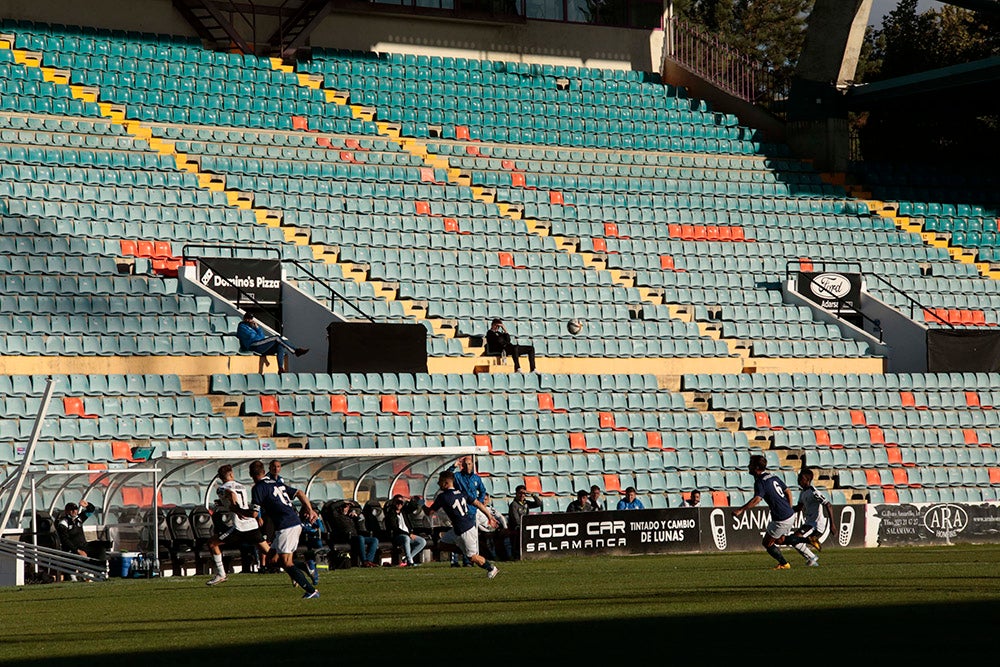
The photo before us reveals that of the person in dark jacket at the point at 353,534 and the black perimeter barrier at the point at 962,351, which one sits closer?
the person in dark jacket at the point at 353,534

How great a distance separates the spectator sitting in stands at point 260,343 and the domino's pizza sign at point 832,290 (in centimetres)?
1217

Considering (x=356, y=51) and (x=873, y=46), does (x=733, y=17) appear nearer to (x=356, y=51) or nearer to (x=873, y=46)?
(x=873, y=46)

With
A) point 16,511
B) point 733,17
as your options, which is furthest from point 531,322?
point 733,17

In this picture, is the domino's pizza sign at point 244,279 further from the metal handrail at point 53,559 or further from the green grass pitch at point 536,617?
the green grass pitch at point 536,617

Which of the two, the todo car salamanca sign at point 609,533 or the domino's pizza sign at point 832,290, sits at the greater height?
the domino's pizza sign at point 832,290

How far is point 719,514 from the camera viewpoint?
25.7 meters

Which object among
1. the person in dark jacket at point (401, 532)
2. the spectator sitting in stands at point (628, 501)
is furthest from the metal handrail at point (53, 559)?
the spectator sitting in stands at point (628, 501)

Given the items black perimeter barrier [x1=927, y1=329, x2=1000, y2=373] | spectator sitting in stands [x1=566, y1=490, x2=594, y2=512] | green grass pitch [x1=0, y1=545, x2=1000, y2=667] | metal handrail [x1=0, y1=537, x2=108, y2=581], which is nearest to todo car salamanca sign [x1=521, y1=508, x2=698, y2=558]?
spectator sitting in stands [x1=566, y1=490, x2=594, y2=512]

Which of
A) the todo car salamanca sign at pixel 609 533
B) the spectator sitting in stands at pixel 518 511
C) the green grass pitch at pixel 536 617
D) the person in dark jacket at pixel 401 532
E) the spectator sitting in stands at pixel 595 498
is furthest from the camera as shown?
the spectator sitting in stands at pixel 595 498

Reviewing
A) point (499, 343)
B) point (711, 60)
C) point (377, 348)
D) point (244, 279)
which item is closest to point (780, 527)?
point (377, 348)

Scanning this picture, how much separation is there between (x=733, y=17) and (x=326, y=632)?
58.9 m

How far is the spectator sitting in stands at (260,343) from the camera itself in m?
27.2

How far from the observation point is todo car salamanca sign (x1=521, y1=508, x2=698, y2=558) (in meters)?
24.5

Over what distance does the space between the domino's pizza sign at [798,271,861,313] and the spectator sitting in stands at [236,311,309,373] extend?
1217 centimetres
